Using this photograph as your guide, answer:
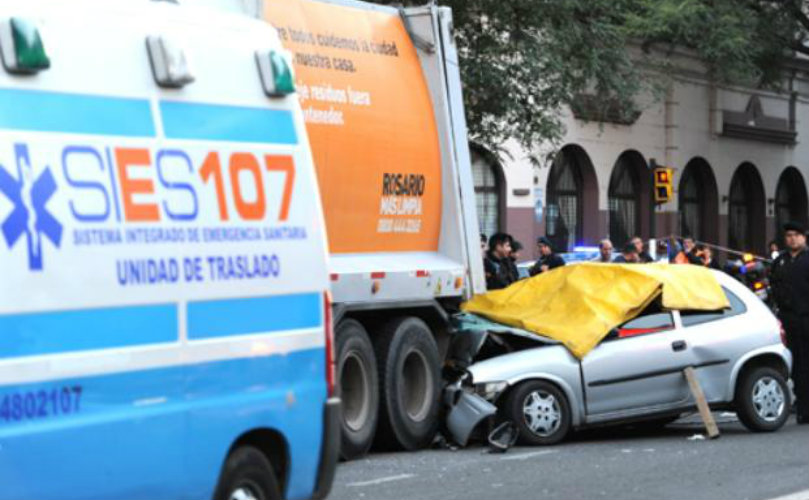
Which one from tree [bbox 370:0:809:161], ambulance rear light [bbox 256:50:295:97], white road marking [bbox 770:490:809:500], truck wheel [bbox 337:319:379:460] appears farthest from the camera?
tree [bbox 370:0:809:161]

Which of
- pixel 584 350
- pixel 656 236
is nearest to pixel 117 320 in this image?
pixel 584 350

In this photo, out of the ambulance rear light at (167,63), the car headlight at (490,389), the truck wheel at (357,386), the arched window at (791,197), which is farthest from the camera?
the arched window at (791,197)

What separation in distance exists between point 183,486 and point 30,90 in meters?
1.69

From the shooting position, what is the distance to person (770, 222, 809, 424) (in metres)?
18.0

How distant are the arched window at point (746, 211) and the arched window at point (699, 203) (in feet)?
5.84

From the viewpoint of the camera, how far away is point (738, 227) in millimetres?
49156

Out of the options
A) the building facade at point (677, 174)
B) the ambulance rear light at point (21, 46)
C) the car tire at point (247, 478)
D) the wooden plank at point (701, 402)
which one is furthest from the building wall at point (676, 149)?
the ambulance rear light at point (21, 46)

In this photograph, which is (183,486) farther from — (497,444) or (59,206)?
(497,444)

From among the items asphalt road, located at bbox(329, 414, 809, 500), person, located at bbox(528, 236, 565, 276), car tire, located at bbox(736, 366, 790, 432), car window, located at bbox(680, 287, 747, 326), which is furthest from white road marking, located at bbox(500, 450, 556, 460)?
person, located at bbox(528, 236, 565, 276)

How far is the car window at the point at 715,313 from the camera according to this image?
16.8 m

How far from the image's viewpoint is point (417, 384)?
53.3 ft

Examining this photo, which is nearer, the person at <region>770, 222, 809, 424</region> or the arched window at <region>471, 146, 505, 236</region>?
the person at <region>770, 222, 809, 424</region>

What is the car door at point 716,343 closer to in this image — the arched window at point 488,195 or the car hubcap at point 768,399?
the car hubcap at point 768,399

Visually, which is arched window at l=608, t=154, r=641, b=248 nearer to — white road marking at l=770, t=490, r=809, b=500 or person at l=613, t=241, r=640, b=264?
person at l=613, t=241, r=640, b=264
